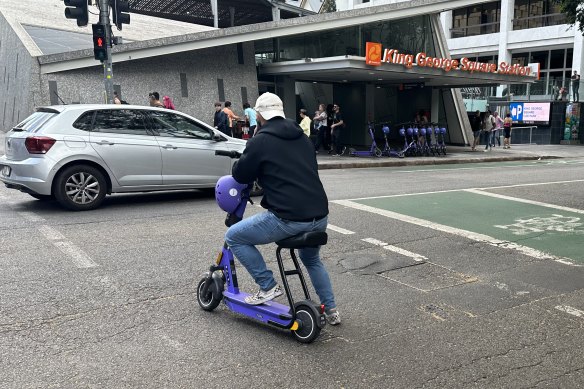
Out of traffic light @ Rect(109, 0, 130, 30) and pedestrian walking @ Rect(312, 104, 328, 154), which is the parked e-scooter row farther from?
traffic light @ Rect(109, 0, 130, 30)

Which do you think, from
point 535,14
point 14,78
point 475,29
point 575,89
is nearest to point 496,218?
point 14,78

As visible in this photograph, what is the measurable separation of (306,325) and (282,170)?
115 cm

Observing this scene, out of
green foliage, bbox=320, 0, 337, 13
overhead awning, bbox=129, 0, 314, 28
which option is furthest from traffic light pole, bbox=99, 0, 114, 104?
green foliage, bbox=320, 0, 337, 13

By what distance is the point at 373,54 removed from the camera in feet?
63.2

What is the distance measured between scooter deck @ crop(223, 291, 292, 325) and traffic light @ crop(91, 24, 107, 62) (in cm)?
1161

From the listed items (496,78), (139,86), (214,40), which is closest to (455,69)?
(496,78)

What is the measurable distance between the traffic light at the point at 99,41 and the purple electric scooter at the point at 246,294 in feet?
36.6

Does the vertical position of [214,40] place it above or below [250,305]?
above

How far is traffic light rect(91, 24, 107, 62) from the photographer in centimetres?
1426

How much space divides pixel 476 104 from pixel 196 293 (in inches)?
1259

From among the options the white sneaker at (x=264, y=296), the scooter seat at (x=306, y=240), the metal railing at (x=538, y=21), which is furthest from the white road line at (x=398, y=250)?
the metal railing at (x=538, y=21)

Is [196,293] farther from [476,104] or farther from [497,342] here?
[476,104]

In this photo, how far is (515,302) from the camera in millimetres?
5172

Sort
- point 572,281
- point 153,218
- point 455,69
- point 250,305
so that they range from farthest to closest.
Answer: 1. point 455,69
2. point 153,218
3. point 572,281
4. point 250,305
